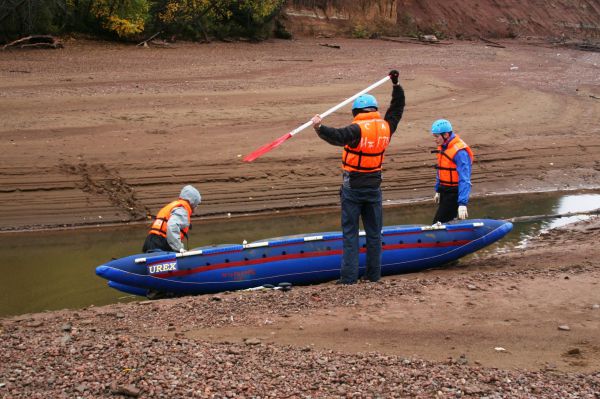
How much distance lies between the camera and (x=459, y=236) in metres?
9.18

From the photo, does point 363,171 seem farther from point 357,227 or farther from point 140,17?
point 140,17

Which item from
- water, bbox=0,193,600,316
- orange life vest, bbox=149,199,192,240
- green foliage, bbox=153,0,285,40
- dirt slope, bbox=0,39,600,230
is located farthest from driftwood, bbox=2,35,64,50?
orange life vest, bbox=149,199,192,240

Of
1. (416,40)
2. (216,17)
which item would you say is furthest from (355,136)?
(416,40)

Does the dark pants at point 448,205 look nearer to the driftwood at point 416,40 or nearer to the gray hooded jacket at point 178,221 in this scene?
the gray hooded jacket at point 178,221

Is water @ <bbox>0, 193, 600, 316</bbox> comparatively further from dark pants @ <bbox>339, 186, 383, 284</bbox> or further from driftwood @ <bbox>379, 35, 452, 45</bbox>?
driftwood @ <bbox>379, 35, 452, 45</bbox>

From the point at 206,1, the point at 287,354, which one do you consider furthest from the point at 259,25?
the point at 287,354

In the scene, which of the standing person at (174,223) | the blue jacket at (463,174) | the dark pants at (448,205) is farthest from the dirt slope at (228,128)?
the blue jacket at (463,174)

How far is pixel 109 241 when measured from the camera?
11555 millimetres

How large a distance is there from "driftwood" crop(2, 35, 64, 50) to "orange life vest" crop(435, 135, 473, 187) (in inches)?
486

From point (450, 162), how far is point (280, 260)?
Result: 7.29 feet

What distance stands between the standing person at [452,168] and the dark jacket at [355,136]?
86 centimetres

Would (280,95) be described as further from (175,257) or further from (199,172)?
(175,257)

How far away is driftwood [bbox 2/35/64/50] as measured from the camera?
18.2 meters

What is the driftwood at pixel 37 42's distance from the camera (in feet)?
59.7
